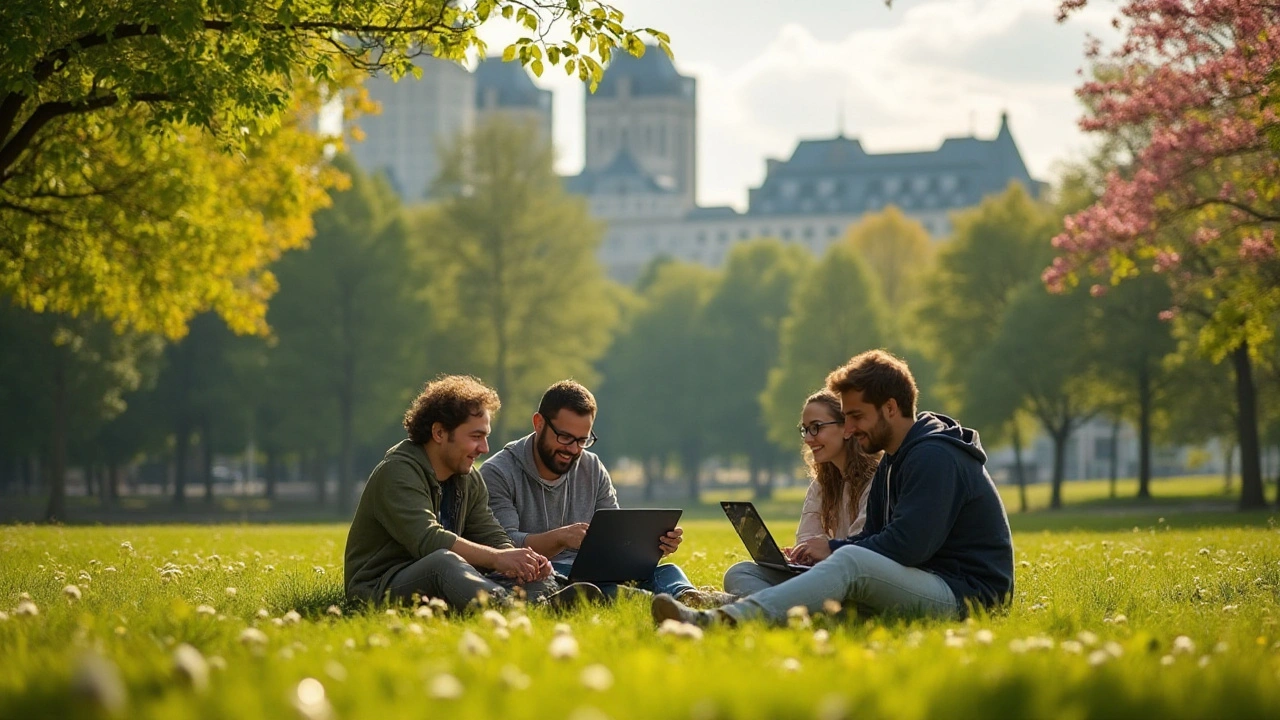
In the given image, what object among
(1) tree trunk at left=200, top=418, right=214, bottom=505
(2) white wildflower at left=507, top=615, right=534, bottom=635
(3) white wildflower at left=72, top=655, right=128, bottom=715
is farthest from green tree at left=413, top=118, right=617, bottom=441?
(3) white wildflower at left=72, top=655, right=128, bottom=715

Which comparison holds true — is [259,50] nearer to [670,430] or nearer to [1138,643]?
[1138,643]

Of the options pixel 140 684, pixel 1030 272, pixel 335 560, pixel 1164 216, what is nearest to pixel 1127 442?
pixel 1030 272

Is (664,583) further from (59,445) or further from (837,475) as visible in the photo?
(59,445)

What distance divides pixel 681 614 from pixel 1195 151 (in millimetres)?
15739

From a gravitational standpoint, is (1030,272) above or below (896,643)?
above

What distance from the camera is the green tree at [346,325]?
43844mm

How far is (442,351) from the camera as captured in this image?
4762cm

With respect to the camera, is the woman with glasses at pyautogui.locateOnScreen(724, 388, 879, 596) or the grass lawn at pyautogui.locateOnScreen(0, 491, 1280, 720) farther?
the woman with glasses at pyautogui.locateOnScreen(724, 388, 879, 596)

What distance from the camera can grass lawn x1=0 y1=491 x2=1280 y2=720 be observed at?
3.82 m

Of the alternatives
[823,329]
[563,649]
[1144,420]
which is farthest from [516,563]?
[823,329]

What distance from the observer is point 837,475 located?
8.62 meters

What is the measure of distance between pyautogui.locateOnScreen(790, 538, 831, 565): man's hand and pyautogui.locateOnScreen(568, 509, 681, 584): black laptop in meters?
0.68

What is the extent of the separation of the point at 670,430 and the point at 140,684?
58742mm

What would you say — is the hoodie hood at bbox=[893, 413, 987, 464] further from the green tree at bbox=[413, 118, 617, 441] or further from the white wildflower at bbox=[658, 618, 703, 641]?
the green tree at bbox=[413, 118, 617, 441]
